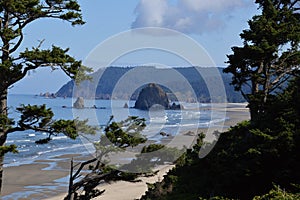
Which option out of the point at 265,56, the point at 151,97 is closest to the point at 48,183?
the point at 265,56

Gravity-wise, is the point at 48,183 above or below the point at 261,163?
below

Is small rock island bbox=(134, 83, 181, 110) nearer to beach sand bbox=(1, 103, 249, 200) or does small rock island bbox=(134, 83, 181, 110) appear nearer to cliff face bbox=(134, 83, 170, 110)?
cliff face bbox=(134, 83, 170, 110)

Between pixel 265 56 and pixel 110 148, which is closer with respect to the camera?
pixel 110 148

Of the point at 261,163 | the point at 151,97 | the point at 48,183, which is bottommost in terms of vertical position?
the point at 48,183

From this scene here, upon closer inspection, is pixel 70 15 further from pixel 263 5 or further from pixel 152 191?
pixel 263 5

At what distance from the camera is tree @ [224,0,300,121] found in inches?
590

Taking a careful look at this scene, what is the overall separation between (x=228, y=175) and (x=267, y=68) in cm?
799

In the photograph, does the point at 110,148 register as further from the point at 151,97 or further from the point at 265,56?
the point at 151,97

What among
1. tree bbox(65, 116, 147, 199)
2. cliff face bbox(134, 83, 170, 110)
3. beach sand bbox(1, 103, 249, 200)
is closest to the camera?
tree bbox(65, 116, 147, 199)

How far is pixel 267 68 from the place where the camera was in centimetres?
1619

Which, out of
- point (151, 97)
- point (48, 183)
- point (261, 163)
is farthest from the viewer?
point (151, 97)

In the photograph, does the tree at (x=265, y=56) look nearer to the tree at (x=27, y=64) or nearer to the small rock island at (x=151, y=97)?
the tree at (x=27, y=64)

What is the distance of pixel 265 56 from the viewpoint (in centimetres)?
1520

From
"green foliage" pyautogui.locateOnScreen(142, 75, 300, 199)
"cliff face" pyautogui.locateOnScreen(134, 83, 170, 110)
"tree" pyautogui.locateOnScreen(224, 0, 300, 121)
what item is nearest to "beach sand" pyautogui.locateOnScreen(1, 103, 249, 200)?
"tree" pyautogui.locateOnScreen(224, 0, 300, 121)
